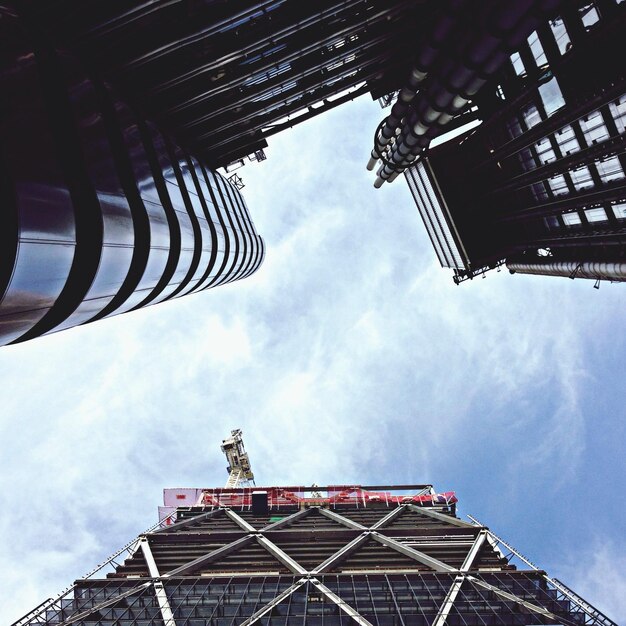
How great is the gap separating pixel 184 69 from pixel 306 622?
2240cm

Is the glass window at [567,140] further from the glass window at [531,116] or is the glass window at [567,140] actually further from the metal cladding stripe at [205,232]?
the metal cladding stripe at [205,232]

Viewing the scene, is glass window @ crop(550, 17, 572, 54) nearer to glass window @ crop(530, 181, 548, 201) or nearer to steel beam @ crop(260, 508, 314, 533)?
glass window @ crop(530, 181, 548, 201)

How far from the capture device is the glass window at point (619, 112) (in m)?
27.6

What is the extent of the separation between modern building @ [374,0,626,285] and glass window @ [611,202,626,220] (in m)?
0.10

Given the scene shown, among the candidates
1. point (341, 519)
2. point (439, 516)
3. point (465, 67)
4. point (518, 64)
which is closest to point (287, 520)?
point (341, 519)

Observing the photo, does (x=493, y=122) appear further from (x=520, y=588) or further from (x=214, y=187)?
(x=520, y=588)

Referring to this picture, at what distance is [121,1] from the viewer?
43.7 ft

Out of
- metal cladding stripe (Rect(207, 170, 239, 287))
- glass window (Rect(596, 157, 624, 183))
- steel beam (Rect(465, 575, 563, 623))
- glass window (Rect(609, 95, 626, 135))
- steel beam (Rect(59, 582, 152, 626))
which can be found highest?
metal cladding stripe (Rect(207, 170, 239, 287))

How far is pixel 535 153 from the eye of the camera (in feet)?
145

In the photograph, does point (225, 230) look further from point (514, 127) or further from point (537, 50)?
point (514, 127)

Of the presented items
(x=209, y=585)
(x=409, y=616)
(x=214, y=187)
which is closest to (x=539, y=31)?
(x=214, y=187)

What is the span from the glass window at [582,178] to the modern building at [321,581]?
2803 centimetres

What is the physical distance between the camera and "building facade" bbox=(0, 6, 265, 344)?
8812 millimetres

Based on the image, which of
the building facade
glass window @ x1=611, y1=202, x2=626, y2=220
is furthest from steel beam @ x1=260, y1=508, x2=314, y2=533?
glass window @ x1=611, y1=202, x2=626, y2=220
